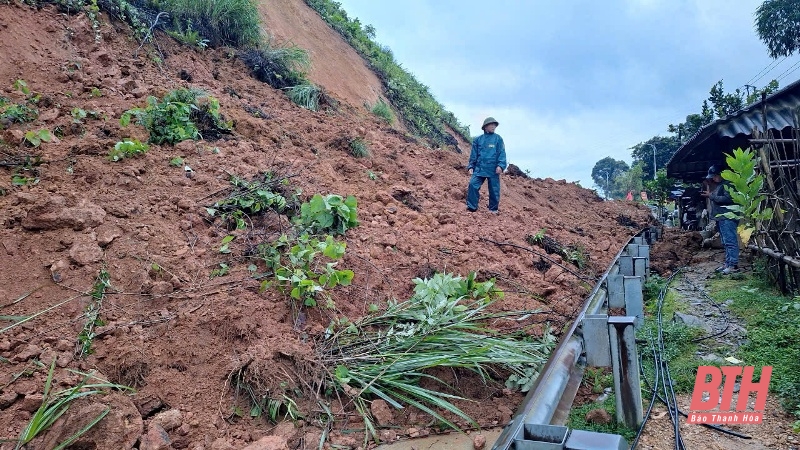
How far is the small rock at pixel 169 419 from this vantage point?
90.4 inches

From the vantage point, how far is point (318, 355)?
9.07 feet

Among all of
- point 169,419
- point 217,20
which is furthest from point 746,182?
point 217,20

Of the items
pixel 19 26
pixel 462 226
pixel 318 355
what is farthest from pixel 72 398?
pixel 19 26

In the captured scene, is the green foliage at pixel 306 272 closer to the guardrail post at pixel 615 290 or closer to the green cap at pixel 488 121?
the guardrail post at pixel 615 290

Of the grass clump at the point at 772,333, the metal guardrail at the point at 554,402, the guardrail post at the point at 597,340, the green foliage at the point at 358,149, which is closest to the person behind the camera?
the metal guardrail at the point at 554,402

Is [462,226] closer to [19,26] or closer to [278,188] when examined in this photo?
[278,188]

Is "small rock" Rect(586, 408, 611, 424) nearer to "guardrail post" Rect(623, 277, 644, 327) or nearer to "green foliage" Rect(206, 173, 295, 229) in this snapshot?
"guardrail post" Rect(623, 277, 644, 327)

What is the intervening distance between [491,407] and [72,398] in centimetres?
196

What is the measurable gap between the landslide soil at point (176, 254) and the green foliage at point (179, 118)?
15 centimetres

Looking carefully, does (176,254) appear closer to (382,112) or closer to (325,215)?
(325,215)

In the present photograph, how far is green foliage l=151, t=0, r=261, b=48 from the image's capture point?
766cm

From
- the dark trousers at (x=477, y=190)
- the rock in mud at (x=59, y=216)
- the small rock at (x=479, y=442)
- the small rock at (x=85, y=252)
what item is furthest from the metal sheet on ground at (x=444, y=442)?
the dark trousers at (x=477, y=190)

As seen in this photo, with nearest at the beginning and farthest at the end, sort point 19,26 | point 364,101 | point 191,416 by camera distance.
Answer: point 191,416
point 19,26
point 364,101

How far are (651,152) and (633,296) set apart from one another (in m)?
59.6
